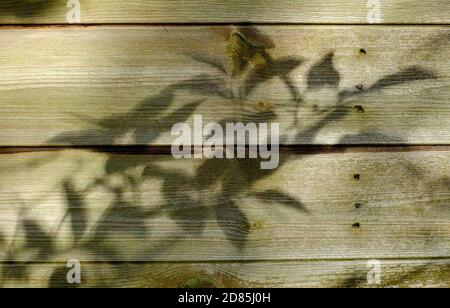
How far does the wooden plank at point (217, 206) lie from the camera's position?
136 centimetres

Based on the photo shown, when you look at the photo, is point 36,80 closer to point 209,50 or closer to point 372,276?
point 209,50

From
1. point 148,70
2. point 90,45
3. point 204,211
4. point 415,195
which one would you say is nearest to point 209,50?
point 148,70

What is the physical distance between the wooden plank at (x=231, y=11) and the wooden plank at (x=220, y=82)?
0.10ft

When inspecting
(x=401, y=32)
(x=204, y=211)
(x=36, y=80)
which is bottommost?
(x=204, y=211)

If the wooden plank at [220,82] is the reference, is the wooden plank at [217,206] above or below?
below

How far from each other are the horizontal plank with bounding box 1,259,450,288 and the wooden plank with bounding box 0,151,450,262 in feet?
0.10

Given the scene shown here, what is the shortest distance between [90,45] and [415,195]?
105cm

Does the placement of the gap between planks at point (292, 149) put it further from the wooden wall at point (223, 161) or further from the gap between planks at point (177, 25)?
the gap between planks at point (177, 25)

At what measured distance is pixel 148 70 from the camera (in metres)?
1.35

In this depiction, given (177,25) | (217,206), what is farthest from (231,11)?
(217,206)

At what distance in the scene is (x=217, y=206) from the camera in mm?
1371

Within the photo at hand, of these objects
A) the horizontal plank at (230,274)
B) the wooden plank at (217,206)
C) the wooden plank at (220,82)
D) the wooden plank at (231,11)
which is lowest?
the horizontal plank at (230,274)

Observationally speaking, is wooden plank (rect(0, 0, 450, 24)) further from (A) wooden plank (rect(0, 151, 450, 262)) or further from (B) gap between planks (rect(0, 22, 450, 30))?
(A) wooden plank (rect(0, 151, 450, 262))

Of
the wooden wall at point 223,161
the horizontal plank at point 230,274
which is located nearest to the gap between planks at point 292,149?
the wooden wall at point 223,161
